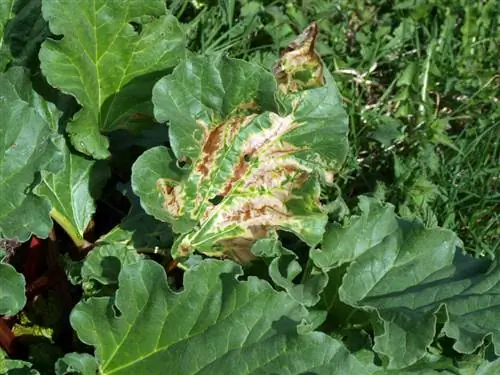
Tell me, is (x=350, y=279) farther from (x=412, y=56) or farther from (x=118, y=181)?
(x=412, y=56)

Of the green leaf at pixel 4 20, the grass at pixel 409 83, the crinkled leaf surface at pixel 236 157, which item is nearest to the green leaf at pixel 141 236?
the crinkled leaf surface at pixel 236 157

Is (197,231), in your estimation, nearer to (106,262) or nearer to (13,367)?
(106,262)

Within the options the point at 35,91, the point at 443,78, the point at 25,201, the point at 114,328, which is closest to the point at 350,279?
the point at 114,328

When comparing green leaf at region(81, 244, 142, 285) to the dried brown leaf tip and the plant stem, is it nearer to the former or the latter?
the plant stem

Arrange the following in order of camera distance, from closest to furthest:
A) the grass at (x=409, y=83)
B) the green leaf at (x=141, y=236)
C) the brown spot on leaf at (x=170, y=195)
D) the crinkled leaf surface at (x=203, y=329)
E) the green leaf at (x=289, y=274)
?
1. the crinkled leaf surface at (x=203, y=329)
2. the green leaf at (x=289, y=274)
3. the brown spot on leaf at (x=170, y=195)
4. the green leaf at (x=141, y=236)
5. the grass at (x=409, y=83)

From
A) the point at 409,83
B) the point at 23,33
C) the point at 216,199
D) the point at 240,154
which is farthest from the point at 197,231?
the point at 409,83

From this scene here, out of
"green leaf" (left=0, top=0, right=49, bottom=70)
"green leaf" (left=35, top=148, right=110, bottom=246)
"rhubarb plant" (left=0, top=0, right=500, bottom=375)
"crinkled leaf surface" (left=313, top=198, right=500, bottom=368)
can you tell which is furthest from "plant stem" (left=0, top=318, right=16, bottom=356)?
"crinkled leaf surface" (left=313, top=198, right=500, bottom=368)

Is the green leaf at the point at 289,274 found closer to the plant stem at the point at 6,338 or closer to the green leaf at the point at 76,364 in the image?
the green leaf at the point at 76,364
